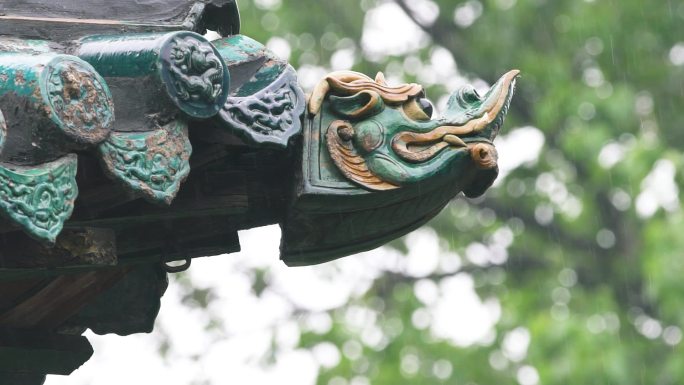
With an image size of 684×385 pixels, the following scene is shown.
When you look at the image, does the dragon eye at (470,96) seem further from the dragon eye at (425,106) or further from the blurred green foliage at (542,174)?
the blurred green foliage at (542,174)

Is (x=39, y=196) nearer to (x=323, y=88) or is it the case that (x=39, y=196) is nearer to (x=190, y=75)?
(x=190, y=75)

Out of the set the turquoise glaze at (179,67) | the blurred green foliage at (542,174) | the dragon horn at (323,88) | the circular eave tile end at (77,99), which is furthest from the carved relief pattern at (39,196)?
the blurred green foliage at (542,174)

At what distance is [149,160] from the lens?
1731mm

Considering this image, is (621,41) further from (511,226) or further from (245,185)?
(245,185)

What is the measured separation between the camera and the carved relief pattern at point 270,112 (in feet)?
6.00

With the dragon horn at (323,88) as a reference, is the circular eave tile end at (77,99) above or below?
above

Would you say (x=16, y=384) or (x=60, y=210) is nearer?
(x=60, y=210)

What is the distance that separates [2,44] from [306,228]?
0.53 m

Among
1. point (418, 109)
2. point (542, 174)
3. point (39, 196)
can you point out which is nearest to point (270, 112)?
point (418, 109)

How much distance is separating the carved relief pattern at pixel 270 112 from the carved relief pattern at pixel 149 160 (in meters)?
0.09

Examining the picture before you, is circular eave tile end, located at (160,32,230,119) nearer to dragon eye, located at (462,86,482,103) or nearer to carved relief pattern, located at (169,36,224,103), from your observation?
carved relief pattern, located at (169,36,224,103)

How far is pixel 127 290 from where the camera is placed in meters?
2.40

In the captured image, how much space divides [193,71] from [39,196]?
0.27 meters

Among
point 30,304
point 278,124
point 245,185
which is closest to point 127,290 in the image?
point 30,304
